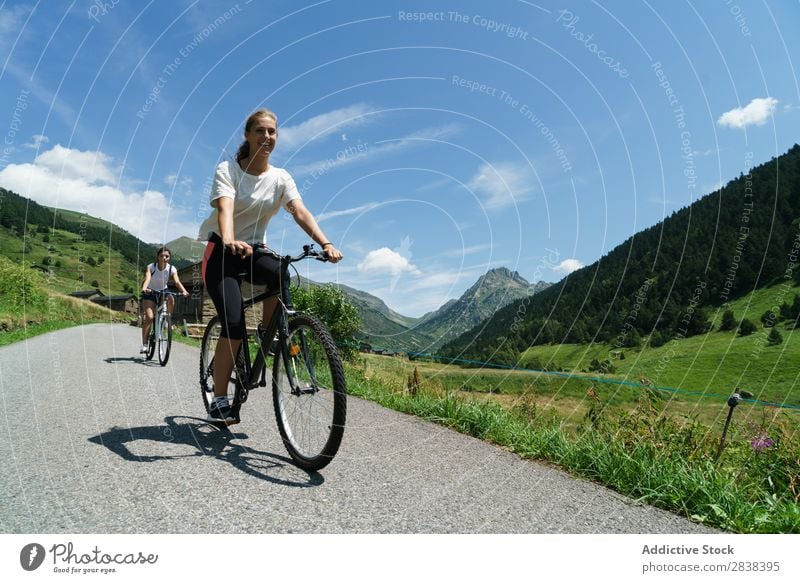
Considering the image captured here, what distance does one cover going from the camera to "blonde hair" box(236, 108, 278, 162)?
398 cm

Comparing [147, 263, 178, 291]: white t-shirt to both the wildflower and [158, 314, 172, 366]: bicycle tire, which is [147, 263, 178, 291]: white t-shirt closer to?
[158, 314, 172, 366]: bicycle tire

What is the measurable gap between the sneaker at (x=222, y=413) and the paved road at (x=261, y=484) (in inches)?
6.0

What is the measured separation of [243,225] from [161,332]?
6978 millimetres

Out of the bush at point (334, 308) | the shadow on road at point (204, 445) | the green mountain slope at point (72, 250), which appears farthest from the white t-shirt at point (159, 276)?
the green mountain slope at point (72, 250)

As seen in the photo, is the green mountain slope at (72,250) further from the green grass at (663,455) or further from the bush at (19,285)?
the green grass at (663,455)

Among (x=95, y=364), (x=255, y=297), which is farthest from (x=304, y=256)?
(x=95, y=364)

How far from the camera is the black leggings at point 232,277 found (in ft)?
13.1

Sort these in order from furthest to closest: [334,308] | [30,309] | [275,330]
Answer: [30,309] < [334,308] < [275,330]

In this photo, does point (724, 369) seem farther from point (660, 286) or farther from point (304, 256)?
point (304, 256)

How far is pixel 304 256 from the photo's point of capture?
3.83m

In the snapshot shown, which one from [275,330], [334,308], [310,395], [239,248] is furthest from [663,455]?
[334,308]

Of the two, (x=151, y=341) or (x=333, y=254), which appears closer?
(x=333, y=254)

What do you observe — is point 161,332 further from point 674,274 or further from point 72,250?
point 72,250

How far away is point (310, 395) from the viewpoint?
3.72 m
